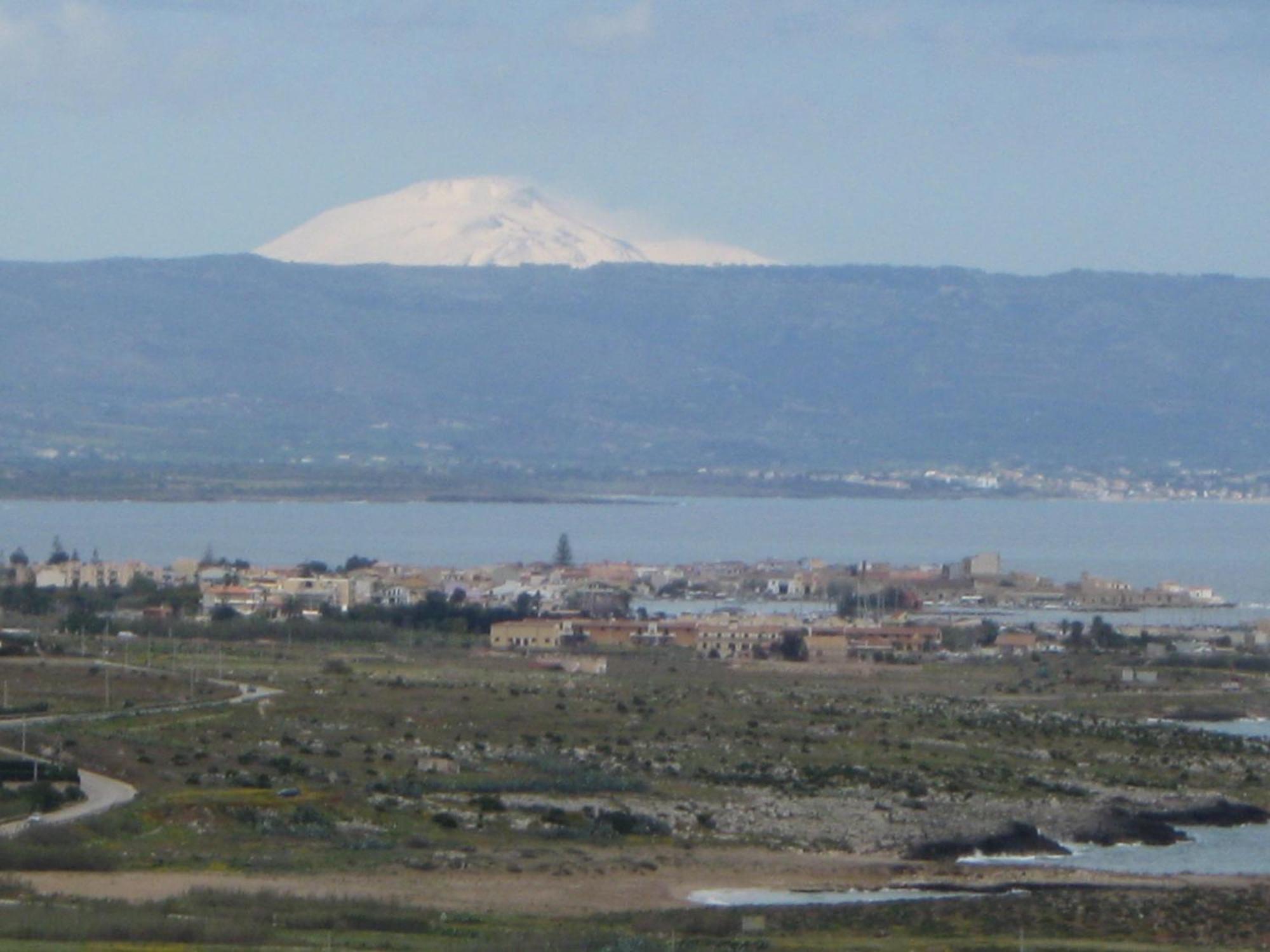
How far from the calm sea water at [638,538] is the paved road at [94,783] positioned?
204 feet

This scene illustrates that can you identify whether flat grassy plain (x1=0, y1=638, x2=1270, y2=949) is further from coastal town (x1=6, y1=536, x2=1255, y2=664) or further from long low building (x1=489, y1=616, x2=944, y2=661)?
coastal town (x1=6, y1=536, x2=1255, y2=664)

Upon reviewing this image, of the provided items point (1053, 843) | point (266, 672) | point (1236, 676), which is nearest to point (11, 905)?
point (1053, 843)

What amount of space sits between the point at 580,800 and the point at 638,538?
121690mm

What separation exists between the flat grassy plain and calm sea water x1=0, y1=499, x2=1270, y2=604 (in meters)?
54.4

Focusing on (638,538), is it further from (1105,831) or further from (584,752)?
(1105,831)

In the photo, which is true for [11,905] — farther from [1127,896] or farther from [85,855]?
[1127,896]

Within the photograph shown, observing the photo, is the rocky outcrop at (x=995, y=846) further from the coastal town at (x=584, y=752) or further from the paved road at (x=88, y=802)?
the paved road at (x=88, y=802)

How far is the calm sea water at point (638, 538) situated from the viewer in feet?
385

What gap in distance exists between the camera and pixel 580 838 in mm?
28062

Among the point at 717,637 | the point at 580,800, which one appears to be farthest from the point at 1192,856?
the point at 717,637

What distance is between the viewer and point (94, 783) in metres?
29.7

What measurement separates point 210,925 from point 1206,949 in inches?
328

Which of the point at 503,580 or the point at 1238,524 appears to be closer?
the point at 503,580

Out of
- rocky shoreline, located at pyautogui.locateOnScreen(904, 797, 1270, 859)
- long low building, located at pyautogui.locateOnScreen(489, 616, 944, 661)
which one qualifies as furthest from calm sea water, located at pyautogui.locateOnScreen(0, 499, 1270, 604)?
rocky shoreline, located at pyautogui.locateOnScreen(904, 797, 1270, 859)
